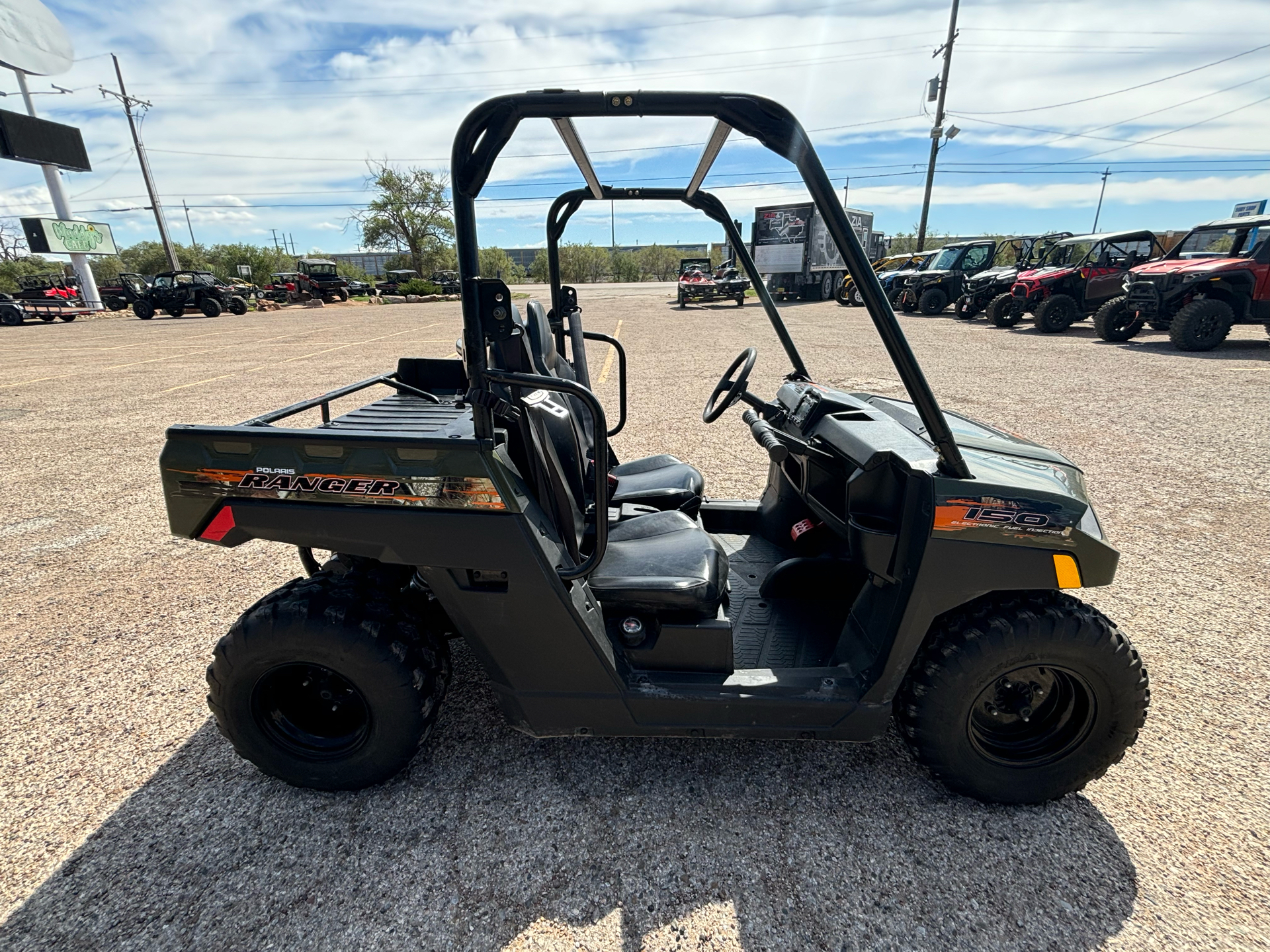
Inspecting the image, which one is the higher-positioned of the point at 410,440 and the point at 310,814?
the point at 410,440

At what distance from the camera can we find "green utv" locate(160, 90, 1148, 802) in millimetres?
1694

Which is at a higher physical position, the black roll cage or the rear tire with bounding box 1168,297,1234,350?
the black roll cage

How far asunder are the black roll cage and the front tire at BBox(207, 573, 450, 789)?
741mm

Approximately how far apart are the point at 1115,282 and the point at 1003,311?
83.4 inches

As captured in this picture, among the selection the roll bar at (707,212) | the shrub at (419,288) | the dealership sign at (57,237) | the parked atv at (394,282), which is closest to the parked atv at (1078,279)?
the roll bar at (707,212)

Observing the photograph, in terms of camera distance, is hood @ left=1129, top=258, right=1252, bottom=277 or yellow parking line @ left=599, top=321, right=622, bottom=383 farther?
hood @ left=1129, top=258, right=1252, bottom=277

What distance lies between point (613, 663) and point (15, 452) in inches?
276

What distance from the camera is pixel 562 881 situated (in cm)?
173

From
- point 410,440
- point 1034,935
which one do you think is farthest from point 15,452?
point 1034,935

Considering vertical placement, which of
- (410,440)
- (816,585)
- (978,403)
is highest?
(410,440)

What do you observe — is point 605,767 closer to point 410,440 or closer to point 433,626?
point 433,626

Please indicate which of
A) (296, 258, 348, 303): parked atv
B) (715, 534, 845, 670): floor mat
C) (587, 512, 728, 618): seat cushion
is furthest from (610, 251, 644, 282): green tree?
(587, 512, 728, 618): seat cushion

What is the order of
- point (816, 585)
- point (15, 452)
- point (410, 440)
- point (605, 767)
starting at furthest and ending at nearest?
1. point (15, 452)
2. point (816, 585)
3. point (605, 767)
4. point (410, 440)

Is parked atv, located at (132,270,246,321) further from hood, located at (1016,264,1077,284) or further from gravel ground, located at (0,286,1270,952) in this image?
hood, located at (1016,264,1077,284)
